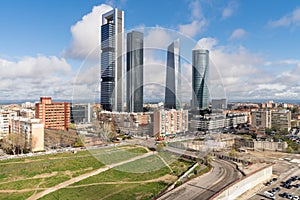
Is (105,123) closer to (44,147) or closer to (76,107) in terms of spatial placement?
(76,107)

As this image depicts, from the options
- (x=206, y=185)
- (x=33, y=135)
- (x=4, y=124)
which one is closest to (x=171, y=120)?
(x=206, y=185)

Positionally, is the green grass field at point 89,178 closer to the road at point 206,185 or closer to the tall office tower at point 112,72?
the road at point 206,185

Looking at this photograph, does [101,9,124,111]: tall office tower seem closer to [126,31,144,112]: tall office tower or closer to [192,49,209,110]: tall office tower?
[126,31,144,112]: tall office tower

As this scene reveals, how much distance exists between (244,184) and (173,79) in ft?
11.3

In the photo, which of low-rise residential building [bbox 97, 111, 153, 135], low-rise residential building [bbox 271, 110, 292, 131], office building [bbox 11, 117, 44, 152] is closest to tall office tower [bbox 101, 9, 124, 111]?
low-rise residential building [bbox 97, 111, 153, 135]

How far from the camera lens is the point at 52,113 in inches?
454

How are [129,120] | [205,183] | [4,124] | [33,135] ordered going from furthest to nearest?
[4,124] → [33,135] → [205,183] → [129,120]

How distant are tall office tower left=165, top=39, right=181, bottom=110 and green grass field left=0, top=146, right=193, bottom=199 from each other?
2.82 ft

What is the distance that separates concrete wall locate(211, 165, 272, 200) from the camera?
418 centimetres

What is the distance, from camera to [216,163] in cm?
633

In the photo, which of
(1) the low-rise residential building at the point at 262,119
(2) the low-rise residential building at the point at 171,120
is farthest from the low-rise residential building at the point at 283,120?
(2) the low-rise residential building at the point at 171,120

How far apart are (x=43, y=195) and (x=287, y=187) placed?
4892 mm

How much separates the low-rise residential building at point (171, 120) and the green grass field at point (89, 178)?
45 centimetres

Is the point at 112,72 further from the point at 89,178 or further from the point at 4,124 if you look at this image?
the point at 4,124
